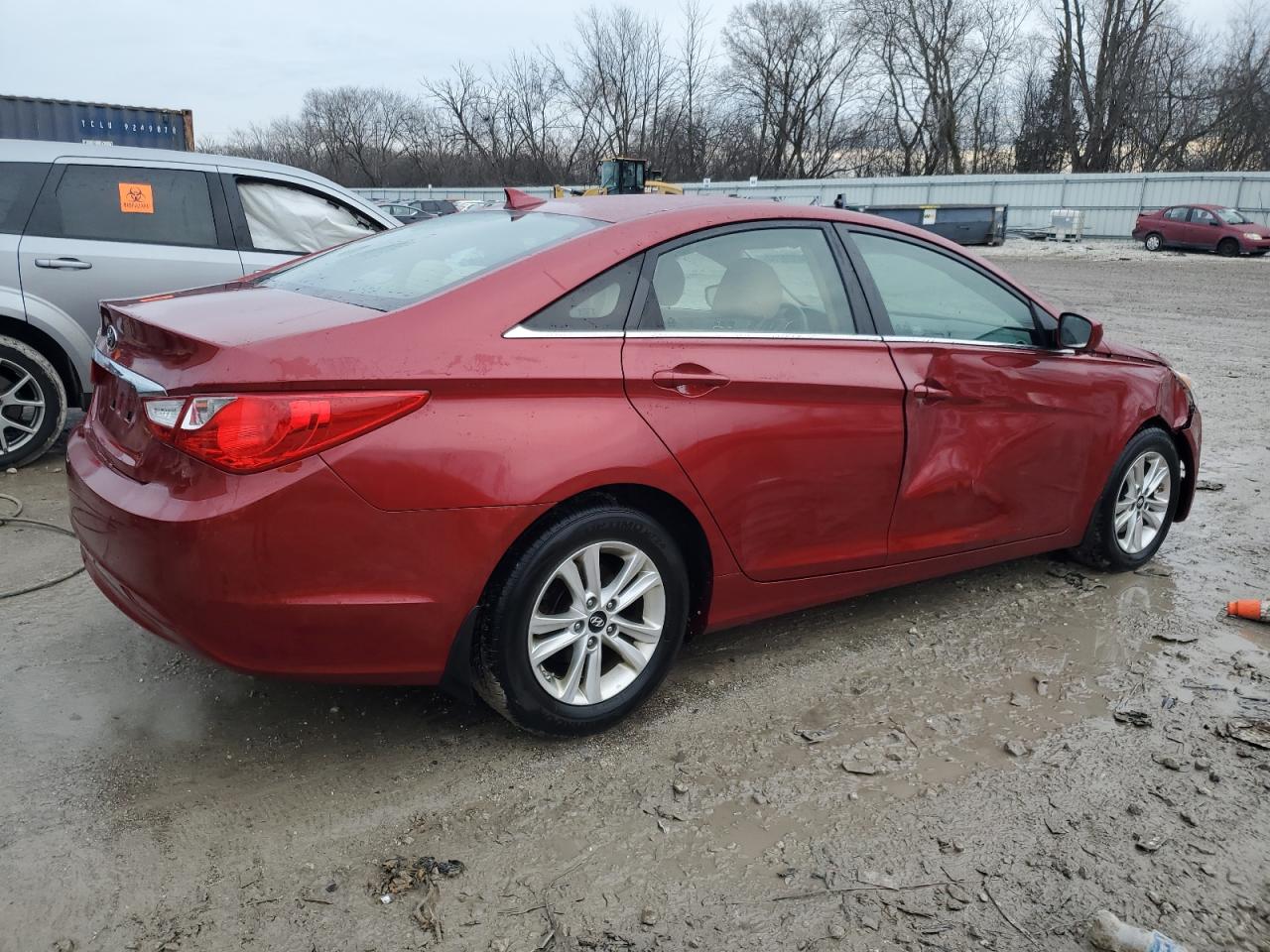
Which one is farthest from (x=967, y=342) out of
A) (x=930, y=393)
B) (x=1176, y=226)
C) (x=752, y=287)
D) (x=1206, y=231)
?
(x=1176, y=226)

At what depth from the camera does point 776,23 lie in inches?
A: 2426

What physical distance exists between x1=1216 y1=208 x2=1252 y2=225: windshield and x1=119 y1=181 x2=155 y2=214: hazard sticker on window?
2967 centimetres

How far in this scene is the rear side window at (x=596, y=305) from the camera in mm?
2818

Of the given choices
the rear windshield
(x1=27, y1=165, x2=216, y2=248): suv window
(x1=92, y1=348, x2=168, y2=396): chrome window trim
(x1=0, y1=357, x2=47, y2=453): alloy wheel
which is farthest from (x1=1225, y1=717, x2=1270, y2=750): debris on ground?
(x1=0, y1=357, x2=47, y2=453): alloy wheel

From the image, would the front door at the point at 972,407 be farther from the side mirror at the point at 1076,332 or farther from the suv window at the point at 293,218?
the suv window at the point at 293,218

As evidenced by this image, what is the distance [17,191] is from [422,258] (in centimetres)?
386

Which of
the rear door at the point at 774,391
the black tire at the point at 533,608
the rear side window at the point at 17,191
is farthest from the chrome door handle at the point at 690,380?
the rear side window at the point at 17,191

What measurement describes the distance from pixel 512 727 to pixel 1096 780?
176 centimetres

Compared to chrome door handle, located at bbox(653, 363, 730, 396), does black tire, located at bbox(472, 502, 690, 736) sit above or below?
below

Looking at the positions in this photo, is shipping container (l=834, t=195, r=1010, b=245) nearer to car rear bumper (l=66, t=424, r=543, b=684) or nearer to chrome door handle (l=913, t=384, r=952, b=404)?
chrome door handle (l=913, t=384, r=952, b=404)

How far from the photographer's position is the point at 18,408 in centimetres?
578

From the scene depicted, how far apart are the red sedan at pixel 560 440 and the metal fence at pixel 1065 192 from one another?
32652mm

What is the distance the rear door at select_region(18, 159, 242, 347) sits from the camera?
571cm

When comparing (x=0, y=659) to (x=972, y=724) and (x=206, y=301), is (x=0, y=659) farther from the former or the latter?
(x=972, y=724)
